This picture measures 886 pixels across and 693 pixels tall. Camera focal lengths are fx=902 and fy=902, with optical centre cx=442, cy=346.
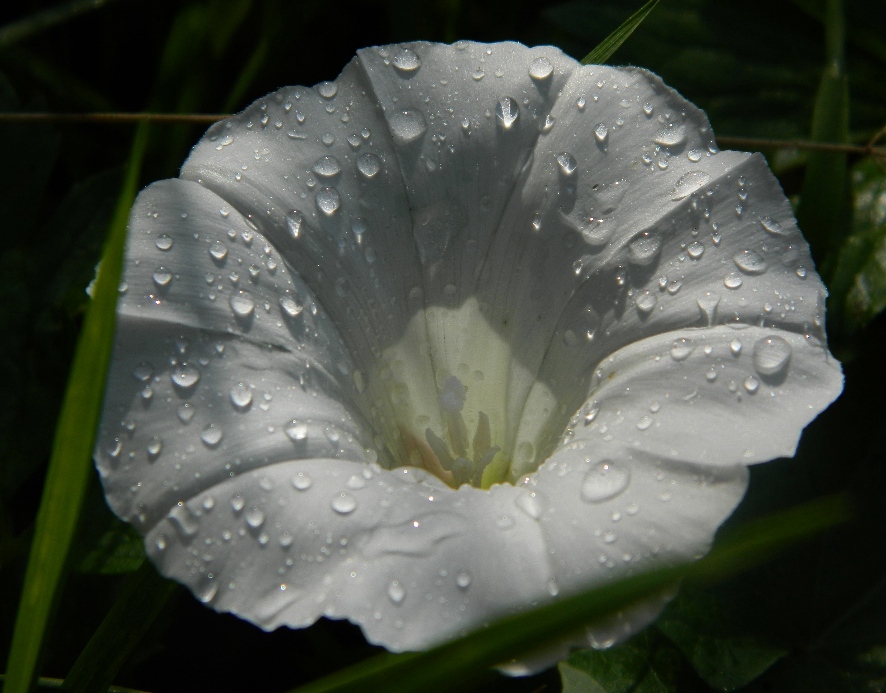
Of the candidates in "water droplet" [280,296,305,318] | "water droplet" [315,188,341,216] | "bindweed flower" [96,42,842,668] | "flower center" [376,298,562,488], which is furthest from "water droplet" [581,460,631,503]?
"water droplet" [315,188,341,216]

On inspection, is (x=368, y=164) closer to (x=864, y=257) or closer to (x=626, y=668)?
(x=626, y=668)

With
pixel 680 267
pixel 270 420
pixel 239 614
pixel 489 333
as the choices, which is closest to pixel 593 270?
pixel 680 267

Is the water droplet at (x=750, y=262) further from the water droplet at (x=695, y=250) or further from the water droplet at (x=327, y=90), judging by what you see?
the water droplet at (x=327, y=90)

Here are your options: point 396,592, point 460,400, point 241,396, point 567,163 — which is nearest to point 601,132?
point 567,163

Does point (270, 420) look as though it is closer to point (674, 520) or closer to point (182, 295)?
point (182, 295)

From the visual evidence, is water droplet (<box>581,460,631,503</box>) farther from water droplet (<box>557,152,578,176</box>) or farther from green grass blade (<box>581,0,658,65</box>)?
green grass blade (<box>581,0,658,65</box>)

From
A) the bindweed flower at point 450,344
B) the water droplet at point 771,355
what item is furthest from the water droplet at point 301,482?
the water droplet at point 771,355

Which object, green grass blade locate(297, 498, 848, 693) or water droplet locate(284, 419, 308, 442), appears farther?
water droplet locate(284, 419, 308, 442)
